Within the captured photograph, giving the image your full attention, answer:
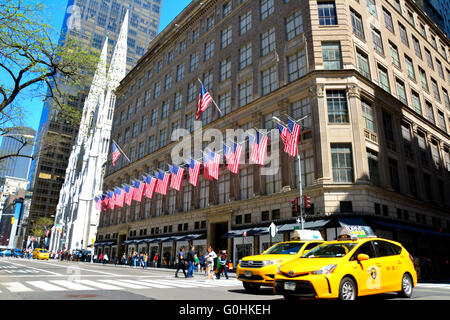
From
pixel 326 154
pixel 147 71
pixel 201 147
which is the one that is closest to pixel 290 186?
pixel 326 154

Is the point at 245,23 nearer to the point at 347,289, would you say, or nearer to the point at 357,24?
the point at 357,24

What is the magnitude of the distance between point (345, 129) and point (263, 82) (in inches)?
427

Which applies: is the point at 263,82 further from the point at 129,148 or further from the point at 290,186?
the point at 129,148

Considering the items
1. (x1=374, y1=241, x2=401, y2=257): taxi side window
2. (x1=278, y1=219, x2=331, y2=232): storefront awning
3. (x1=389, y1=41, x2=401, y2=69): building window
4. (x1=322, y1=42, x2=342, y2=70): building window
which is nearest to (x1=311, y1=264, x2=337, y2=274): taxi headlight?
(x1=374, y1=241, x2=401, y2=257): taxi side window

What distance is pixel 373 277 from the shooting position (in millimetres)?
8352

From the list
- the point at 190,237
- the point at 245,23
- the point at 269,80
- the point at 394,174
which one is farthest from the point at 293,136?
the point at 245,23

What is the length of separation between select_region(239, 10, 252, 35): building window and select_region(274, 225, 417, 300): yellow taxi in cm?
3329

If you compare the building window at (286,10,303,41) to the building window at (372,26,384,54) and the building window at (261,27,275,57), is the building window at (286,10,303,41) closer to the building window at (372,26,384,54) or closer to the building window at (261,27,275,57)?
the building window at (261,27,275,57)

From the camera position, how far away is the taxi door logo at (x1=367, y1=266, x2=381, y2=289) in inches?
324

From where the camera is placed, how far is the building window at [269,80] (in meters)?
31.7

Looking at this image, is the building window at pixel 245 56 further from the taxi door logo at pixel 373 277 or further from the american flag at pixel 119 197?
the taxi door logo at pixel 373 277

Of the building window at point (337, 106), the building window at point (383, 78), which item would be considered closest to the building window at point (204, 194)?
the building window at point (337, 106)

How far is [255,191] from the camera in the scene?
98.8 ft

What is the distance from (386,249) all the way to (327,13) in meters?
26.5
